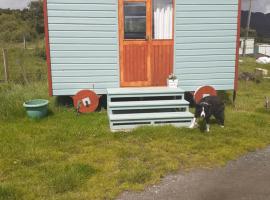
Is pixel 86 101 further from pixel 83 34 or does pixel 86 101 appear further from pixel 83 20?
pixel 83 20

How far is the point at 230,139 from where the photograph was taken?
22.2 ft

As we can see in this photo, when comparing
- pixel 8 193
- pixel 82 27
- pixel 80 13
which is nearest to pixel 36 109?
pixel 82 27

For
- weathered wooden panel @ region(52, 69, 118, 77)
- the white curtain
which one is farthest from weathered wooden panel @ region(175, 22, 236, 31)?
weathered wooden panel @ region(52, 69, 118, 77)

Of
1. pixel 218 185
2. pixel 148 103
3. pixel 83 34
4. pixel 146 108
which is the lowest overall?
pixel 218 185

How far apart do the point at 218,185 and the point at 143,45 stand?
4.89 meters

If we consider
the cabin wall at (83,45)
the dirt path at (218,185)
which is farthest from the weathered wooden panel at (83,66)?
the dirt path at (218,185)

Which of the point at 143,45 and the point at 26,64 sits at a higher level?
the point at 143,45

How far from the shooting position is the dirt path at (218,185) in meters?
4.43

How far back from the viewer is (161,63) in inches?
349

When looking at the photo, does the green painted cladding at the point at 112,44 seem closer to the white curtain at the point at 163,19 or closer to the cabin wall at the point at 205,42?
the cabin wall at the point at 205,42

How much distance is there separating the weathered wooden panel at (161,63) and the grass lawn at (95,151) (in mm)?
1759

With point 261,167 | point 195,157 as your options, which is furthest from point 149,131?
point 261,167

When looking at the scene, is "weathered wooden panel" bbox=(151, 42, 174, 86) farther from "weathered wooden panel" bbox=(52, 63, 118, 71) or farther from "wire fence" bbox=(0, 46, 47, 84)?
"wire fence" bbox=(0, 46, 47, 84)

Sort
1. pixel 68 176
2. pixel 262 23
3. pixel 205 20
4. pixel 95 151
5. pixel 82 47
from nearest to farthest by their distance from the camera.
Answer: pixel 68 176 → pixel 95 151 → pixel 82 47 → pixel 205 20 → pixel 262 23
